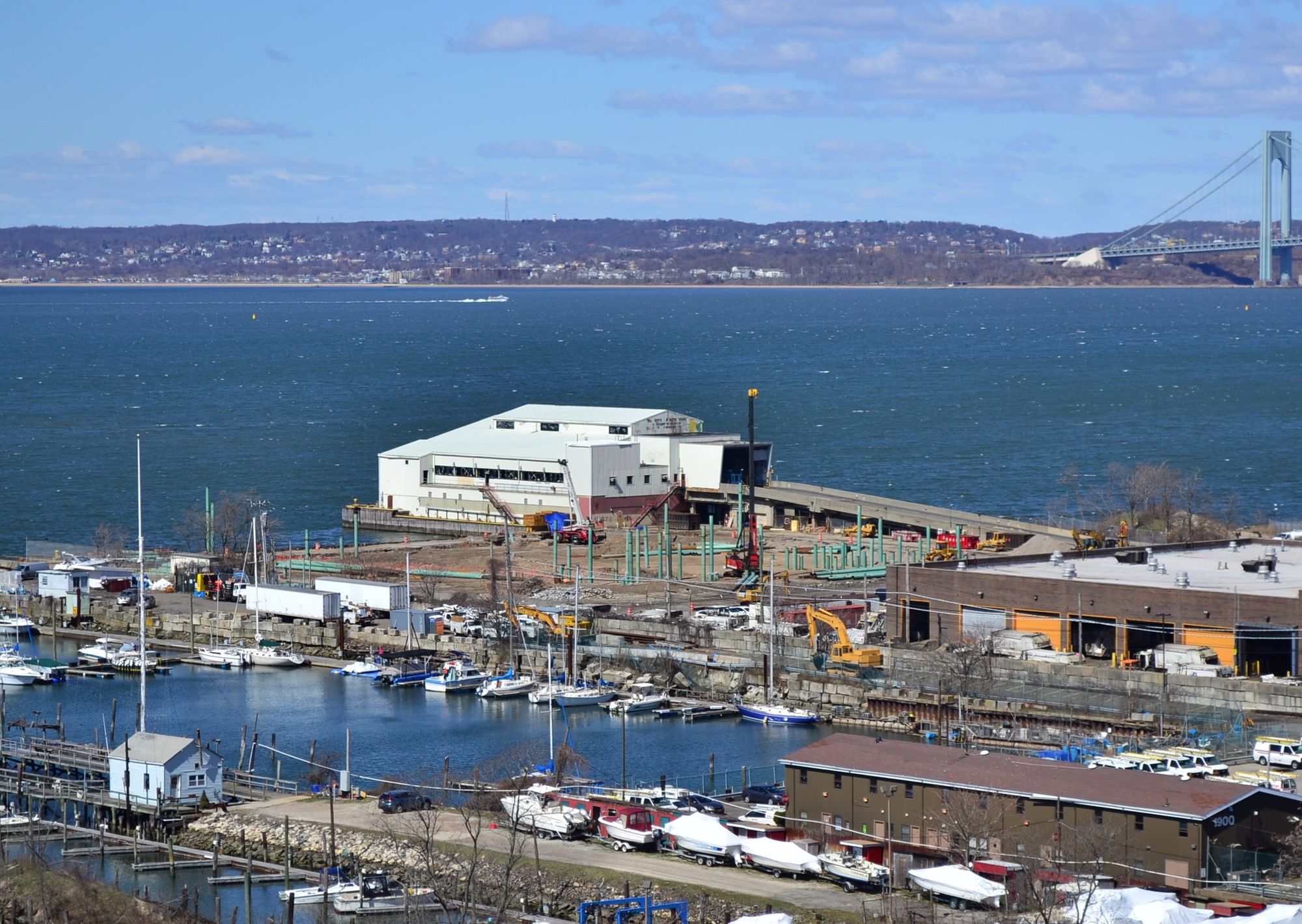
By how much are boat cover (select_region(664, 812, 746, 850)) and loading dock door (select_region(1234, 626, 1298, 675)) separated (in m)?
11.4

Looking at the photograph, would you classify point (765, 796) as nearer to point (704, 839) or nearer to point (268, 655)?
point (704, 839)

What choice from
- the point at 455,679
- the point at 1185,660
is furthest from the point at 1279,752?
the point at 455,679

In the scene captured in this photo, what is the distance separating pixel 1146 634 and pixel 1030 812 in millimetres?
11548

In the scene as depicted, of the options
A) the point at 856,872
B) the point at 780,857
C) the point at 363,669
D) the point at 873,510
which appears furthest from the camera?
the point at 873,510

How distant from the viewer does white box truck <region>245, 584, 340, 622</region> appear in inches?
1492

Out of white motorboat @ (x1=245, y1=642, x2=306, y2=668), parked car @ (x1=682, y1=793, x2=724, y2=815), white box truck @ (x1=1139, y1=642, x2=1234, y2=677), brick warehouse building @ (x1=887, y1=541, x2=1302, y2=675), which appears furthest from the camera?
white motorboat @ (x1=245, y1=642, x2=306, y2=668)

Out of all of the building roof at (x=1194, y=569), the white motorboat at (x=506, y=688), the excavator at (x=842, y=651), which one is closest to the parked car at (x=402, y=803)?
the white motorboat at (x=506, y=688)

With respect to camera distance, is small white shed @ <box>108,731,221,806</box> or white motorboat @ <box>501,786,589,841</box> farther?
small white shed @ <box>108,731,221,806</box>

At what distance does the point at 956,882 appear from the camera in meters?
19.6

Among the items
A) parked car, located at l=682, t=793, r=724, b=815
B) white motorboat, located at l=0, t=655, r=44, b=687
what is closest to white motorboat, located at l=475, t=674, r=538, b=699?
white motorboat, located at l=0, t=655, r=44, b=687

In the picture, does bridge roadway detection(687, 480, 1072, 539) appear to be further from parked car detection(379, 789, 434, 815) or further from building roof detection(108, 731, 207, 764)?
building roof detection(108, 731, 207, 764)

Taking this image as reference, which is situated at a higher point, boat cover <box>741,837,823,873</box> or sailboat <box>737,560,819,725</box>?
boat cover <box>741,837,823,873</box>

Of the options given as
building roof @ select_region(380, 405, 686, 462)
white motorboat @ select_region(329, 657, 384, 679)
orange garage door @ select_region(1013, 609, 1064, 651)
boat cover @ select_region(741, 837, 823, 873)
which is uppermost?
building roof @ select_region(380, 405, 686, 462)

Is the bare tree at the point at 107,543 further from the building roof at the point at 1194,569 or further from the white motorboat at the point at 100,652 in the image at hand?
the building roof at the point at 1194,569
